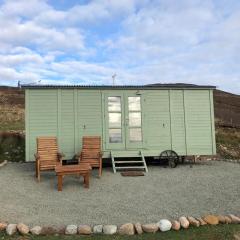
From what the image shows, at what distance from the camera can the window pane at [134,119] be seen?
1180 cm

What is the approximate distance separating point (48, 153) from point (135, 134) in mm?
2992

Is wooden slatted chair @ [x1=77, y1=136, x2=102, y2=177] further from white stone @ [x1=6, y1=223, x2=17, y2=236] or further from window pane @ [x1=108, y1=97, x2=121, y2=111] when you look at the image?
white stone @ [x1=6, y1=223, x2=17, y2=236]

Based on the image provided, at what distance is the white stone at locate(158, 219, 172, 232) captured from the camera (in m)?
5.42

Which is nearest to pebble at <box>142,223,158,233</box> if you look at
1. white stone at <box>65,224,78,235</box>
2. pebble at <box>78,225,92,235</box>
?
pebble at <box>78,225,92,235</box>

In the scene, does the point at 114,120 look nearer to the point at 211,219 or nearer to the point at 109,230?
the point at 211,219

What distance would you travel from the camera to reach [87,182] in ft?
28.0

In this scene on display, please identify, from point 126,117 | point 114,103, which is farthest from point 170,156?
point 114,103

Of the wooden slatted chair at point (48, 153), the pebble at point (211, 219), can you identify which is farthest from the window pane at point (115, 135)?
the pebble at point (211, 219)

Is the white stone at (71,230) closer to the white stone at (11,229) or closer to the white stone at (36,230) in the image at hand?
the white stone at (36,230)

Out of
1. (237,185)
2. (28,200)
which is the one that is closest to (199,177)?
(237,185)

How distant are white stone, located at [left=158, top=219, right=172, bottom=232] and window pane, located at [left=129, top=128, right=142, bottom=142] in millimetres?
6279

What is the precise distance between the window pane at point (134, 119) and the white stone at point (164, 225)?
6.41 metres

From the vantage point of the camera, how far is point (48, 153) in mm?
10305

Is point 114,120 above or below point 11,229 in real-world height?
above
